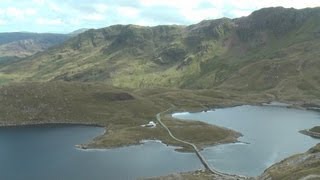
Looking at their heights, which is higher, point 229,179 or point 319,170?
point 319,170

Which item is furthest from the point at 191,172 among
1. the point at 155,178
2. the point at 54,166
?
the point at 54,166

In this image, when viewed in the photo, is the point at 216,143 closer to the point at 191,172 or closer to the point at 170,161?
the point at 170,161

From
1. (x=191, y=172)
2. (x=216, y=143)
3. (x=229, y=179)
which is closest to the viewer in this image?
(x=229, y=179)

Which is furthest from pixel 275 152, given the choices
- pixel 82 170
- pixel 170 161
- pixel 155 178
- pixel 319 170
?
pixel 319 170

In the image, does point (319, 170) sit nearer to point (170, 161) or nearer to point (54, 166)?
point (170, 161)

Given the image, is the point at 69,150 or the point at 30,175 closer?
the point at 30,175

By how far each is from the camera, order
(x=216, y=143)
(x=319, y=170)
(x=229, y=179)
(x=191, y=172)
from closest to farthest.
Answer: (x=319, y=170) < (x=229, y=179) < (x=191, y=172) < (x=216, y=143)
